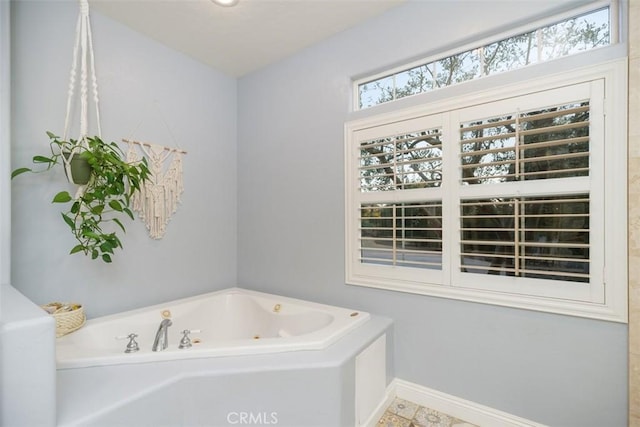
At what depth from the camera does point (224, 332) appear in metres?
2.45

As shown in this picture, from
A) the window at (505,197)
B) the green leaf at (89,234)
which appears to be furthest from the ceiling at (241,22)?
the green leaf at (89,234)

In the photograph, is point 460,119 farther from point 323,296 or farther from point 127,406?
point 127,406

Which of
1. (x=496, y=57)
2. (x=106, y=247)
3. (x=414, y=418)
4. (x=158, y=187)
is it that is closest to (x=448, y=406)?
(x=414, y=418)

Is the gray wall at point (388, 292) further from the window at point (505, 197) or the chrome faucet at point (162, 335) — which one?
the chrome faucet at point (162, 335)

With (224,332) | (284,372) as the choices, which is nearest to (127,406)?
(284,372)

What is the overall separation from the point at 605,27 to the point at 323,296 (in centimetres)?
227

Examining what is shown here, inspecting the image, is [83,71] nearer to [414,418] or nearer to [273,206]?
[273,206]

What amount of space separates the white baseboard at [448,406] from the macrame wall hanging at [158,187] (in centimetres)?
200

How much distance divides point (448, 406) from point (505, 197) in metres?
1.28

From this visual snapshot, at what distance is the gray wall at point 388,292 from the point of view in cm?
149

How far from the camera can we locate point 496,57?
176 centimetres

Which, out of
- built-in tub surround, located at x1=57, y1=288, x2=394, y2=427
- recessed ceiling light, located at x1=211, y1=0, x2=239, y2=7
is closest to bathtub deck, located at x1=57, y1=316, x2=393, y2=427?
built-in tub surround, located at x1=57, y1=288, x2=394, y2=427

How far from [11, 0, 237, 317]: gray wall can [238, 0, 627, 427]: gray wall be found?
256 mm

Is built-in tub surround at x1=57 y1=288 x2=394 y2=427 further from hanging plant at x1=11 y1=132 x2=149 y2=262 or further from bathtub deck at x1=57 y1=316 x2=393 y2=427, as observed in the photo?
hanging plant at x1=11 y1=132 x2=149 y2=262
